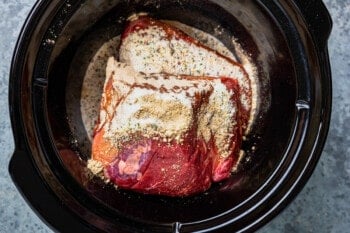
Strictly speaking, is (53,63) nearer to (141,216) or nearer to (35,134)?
(35,134)

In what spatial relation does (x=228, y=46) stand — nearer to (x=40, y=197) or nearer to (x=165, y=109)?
(x=165, y=109)

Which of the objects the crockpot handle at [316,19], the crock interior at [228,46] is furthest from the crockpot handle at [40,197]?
the crockpot handle at [316,19]

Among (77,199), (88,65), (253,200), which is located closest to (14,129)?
(77,199)

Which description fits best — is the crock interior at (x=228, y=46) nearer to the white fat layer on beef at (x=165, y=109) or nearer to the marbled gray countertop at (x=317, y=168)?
the white fat layer on beef at (x=165, y=109)

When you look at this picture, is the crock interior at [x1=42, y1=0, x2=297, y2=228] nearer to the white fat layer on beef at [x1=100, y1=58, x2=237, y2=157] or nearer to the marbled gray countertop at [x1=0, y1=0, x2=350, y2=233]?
the white fat layer on beef at [x1=100, y1=58, x2=237, y2=157]

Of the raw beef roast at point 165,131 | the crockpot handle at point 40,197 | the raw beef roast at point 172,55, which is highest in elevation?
the raw beef roast at point 172,55

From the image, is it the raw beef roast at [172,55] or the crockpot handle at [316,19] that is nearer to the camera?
the crockpot handle at [316,19]

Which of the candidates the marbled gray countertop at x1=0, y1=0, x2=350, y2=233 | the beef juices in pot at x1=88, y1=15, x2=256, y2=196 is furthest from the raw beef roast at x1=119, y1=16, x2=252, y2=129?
the marbled gray countertop at x1=0, y1=0, x2=350, y2=233

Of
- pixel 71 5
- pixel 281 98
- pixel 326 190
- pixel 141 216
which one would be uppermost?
pixel 71 5
